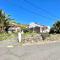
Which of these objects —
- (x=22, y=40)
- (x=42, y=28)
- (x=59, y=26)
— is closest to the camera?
(x=22, y=40)

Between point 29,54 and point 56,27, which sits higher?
point 56,27

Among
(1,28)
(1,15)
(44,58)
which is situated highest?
(1,15)

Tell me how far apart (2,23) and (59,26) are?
13.9 metres

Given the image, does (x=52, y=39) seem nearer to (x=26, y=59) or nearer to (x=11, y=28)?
(x=26, y=59)

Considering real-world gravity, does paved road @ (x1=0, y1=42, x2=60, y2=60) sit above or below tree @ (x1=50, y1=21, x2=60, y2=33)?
below

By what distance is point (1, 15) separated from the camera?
42844mm

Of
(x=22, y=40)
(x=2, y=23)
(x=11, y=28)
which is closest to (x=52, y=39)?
(x=22, y=40)

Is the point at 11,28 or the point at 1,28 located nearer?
the point at 1,28

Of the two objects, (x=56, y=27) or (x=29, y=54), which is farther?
(x=56, y=27)

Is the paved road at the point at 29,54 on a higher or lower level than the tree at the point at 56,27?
lower

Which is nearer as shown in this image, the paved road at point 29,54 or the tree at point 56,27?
the paved road at point 29,54

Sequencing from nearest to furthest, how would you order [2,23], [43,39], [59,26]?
[43,39] < [2,23] < [59,26]

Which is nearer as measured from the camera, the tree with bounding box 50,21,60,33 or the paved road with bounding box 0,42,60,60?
the paved road with bounding box 0,42,60,60

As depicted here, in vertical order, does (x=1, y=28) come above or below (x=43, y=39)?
above
